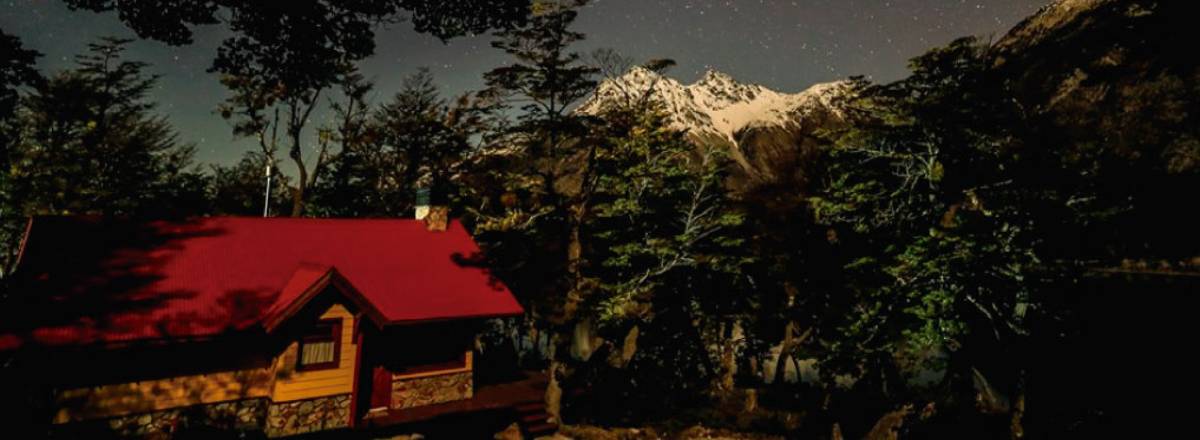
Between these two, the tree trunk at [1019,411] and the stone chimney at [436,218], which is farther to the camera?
the stone chimney at [436,218]

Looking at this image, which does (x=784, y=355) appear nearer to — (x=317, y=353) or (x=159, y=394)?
(x=317, y=353)

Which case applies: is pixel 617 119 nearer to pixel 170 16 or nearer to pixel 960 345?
pixel 960 345

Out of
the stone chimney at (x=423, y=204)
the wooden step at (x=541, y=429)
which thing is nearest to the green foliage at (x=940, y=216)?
the wooden step at (x=541, y=429)

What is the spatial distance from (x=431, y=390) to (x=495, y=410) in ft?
7.06

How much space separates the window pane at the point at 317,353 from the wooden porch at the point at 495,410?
2161 mm

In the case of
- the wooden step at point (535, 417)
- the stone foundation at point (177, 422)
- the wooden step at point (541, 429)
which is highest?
the stone foundation at point (177, 422)

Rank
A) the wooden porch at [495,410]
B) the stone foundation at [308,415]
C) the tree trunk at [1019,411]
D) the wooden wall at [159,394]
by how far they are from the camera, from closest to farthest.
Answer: the wooden wall at [159,394], the stone foundation at [308,415], the wooden porch at [495,410], the tree trunk at [1019,411]

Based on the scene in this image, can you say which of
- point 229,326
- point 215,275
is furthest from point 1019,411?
point 215,275

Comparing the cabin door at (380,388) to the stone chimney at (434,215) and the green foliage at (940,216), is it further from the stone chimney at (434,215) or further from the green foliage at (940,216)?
the green foliage at (940,216)

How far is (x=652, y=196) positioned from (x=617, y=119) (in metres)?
3.66

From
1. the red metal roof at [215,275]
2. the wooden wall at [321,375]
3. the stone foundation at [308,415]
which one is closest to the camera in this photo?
the red metal roof at [215,275]

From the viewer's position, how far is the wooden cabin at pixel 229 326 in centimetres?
1343

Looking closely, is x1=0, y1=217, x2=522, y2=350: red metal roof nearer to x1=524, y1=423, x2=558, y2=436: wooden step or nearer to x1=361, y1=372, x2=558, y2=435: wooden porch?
x1=361, y1=372, x2=558, y2=435: wooden porch

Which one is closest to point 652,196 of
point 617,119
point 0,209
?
point 617,119
